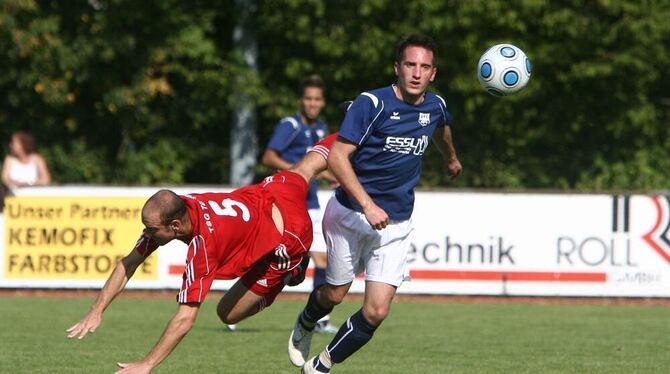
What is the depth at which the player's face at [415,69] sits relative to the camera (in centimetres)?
786

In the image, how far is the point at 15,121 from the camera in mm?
22703

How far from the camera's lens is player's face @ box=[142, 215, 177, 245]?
6770 mm

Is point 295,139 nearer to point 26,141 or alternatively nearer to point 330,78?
point 26,141

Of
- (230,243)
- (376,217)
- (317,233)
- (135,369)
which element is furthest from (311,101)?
(135,369)

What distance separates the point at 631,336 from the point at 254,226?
5.43 meters

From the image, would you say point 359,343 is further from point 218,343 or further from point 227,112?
point 227,112

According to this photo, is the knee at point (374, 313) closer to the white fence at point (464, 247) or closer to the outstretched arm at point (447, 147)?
the outstretched arm at point (447, 147)

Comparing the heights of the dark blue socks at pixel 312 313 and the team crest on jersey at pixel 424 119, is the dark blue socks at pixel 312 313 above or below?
below

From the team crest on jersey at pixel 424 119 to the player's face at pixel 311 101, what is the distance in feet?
13.2

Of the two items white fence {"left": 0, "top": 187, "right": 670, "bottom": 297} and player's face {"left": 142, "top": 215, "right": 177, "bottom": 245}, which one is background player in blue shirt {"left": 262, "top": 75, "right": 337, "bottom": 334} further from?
player's face {"left": 142, "top": 215, "right": 177, "bottom": 245}

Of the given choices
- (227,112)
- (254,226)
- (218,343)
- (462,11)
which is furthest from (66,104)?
(254,226)

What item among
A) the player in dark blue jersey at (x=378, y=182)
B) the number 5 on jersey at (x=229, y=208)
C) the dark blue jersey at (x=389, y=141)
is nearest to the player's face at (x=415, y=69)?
the player in dark blue jersey at (x=378, y=182)

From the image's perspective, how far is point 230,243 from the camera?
7.25 m

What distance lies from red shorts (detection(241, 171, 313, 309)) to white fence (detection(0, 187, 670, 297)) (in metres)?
7.94
